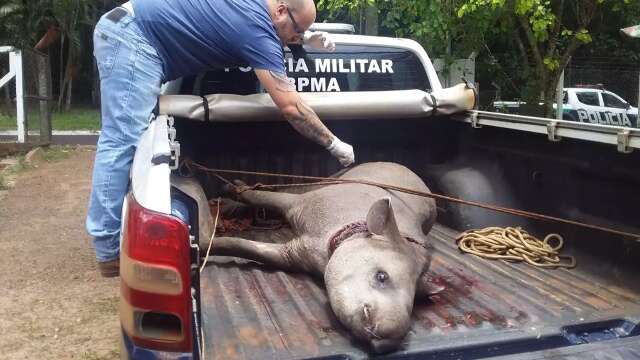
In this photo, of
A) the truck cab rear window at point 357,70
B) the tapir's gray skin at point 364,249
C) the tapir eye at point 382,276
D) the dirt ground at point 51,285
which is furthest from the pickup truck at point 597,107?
the tapir eye at point 382,276

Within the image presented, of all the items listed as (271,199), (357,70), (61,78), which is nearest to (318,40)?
(357,70)

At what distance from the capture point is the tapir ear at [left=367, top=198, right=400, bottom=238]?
2.96 metres

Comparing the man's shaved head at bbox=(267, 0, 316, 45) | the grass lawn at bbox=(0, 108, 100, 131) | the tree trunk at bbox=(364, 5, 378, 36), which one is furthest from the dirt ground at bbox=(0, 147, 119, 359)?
the tree trunk at bbox=(364, 5, 378, 36)

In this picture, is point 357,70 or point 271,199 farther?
point 357,70

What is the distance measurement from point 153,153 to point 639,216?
221 centimetres

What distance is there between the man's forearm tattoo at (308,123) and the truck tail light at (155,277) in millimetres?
1516

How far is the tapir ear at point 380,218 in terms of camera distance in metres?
2.96

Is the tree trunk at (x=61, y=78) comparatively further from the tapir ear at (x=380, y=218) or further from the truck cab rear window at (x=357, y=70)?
the tapir ear at (x=380, y=218)

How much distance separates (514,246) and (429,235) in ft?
2.09

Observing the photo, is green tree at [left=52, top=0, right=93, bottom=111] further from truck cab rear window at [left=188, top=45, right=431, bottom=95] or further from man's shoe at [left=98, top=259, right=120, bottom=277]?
man's shoe at [left=98, top=259, right=120, bottom=277]

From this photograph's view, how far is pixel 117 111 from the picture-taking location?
12.1 feet

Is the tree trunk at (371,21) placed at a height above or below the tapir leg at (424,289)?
above

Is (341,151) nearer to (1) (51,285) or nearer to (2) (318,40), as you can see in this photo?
(2) (318,40)

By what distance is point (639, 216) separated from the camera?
3.28 metres
